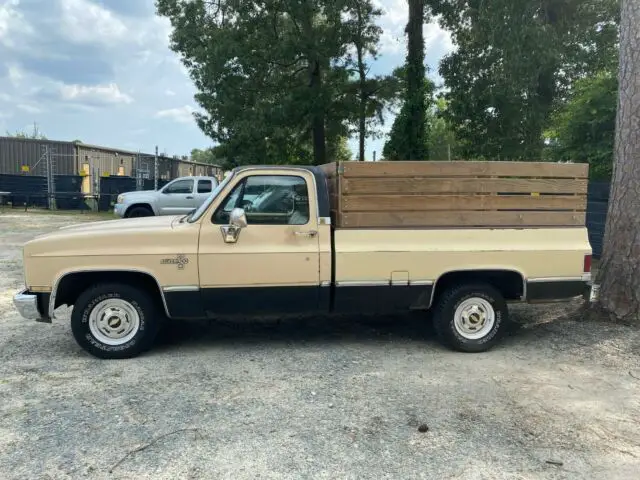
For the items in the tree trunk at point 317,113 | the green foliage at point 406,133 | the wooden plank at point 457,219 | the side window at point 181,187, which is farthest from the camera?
the tree trunk at point 317,113

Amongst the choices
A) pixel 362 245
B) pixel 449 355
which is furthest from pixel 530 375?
pixel 362 245

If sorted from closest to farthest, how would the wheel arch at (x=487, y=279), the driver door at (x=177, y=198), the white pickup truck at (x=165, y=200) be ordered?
the wheel arch at (x=487, y=279)
the white pickup truck at (x=165, y=200)
the driver door at (x=177, y=198)

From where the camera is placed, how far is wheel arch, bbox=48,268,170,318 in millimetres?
4910

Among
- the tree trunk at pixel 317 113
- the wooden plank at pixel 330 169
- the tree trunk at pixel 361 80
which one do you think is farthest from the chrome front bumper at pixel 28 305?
the tree trunk at pixel 361 80

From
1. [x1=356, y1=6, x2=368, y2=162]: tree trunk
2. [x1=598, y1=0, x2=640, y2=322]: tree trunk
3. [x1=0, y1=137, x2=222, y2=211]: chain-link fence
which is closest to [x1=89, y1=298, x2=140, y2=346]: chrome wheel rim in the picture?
[x1=598, y1=0, x2=640, y2=322]: tree trunk

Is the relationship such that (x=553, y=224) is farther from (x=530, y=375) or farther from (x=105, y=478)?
(x=105, y=478)

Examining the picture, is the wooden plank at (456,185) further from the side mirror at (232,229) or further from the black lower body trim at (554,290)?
the side mirror at (232,229)

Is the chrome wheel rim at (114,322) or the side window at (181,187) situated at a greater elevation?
the side window at (181,187)

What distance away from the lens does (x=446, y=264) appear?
17.2ft

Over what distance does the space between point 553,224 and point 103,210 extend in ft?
76.3

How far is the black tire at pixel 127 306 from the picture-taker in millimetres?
4992

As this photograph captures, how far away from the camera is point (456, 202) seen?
535cm

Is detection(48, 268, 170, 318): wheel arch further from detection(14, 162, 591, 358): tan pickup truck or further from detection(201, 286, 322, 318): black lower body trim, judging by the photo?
detection(201, 286, 322, 318): black lower body trim

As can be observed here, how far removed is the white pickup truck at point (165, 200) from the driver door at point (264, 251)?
11667 mm
